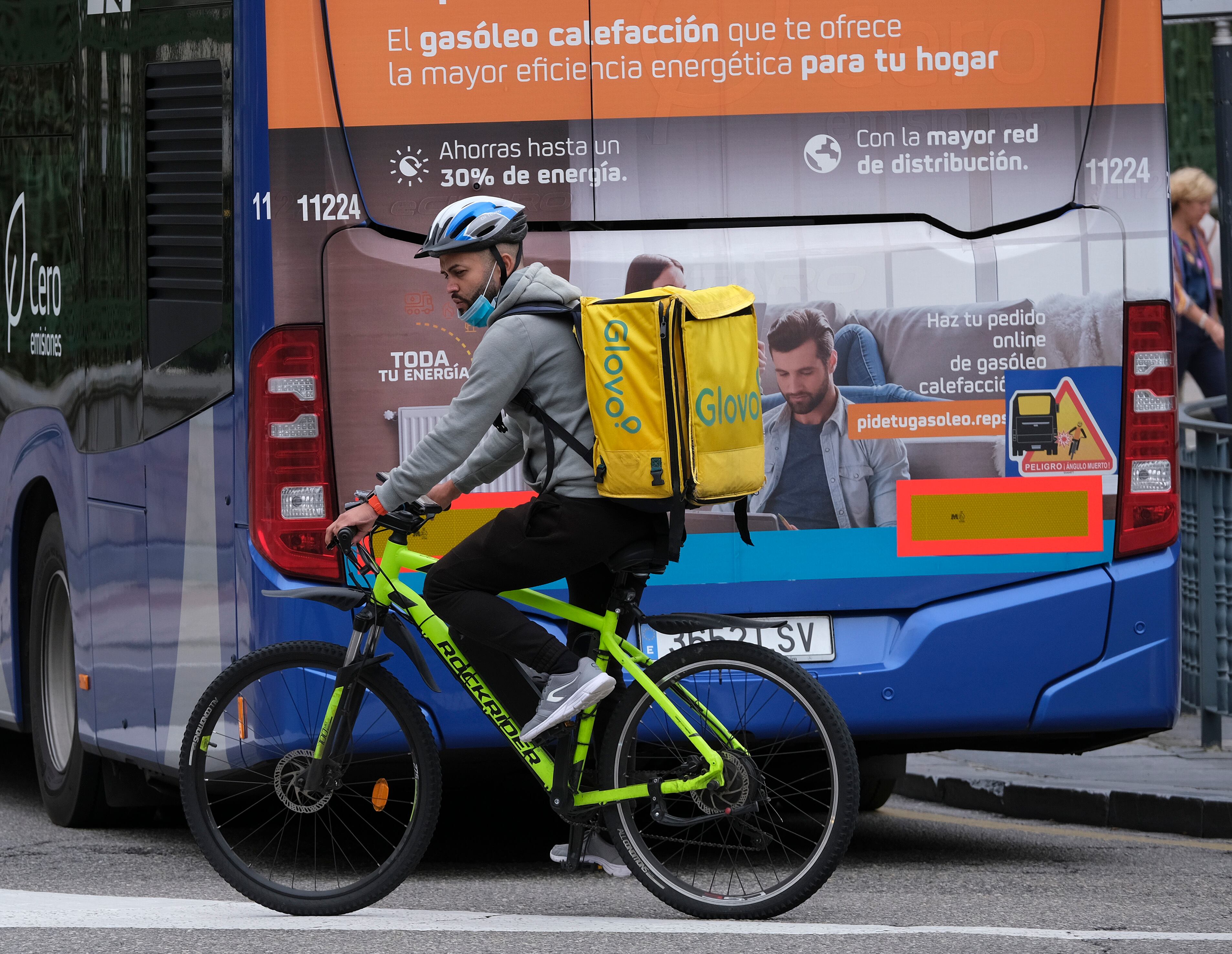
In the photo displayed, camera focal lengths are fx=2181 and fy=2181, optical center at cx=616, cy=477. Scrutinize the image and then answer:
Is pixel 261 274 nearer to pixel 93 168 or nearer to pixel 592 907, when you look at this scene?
pixel 93 168

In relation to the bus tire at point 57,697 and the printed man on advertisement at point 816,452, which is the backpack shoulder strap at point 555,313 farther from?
the bus tire at point 57,697

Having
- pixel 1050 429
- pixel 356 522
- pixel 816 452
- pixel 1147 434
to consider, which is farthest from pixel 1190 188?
pixel 356 522

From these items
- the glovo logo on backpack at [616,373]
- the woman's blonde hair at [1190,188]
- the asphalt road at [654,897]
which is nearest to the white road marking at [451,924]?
the asphalt road at [654,897]

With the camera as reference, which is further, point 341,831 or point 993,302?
point 993,302

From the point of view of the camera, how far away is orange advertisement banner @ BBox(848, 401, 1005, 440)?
6.27 meters

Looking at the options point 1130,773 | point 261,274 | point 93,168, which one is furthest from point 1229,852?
point 93,168

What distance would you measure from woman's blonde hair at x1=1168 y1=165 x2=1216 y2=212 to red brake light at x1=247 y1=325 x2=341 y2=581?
351 inches

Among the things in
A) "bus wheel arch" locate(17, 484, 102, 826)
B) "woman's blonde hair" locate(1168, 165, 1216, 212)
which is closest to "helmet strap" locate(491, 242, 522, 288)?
"bus wheel arch" locate(17, 484, 102, 826)

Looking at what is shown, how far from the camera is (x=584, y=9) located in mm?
6203

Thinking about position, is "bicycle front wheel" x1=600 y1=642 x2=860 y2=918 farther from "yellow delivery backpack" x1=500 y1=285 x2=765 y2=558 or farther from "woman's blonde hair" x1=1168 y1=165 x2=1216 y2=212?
"woman's blonde hair" x1=1168 y1=165 x2=1216 y2=212

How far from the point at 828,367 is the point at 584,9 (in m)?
1.23

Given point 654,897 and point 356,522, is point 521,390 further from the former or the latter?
point 654,897

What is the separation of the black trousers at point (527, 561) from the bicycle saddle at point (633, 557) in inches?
0.5

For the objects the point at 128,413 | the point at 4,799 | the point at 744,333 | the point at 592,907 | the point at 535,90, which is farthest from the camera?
the point at 4,799
